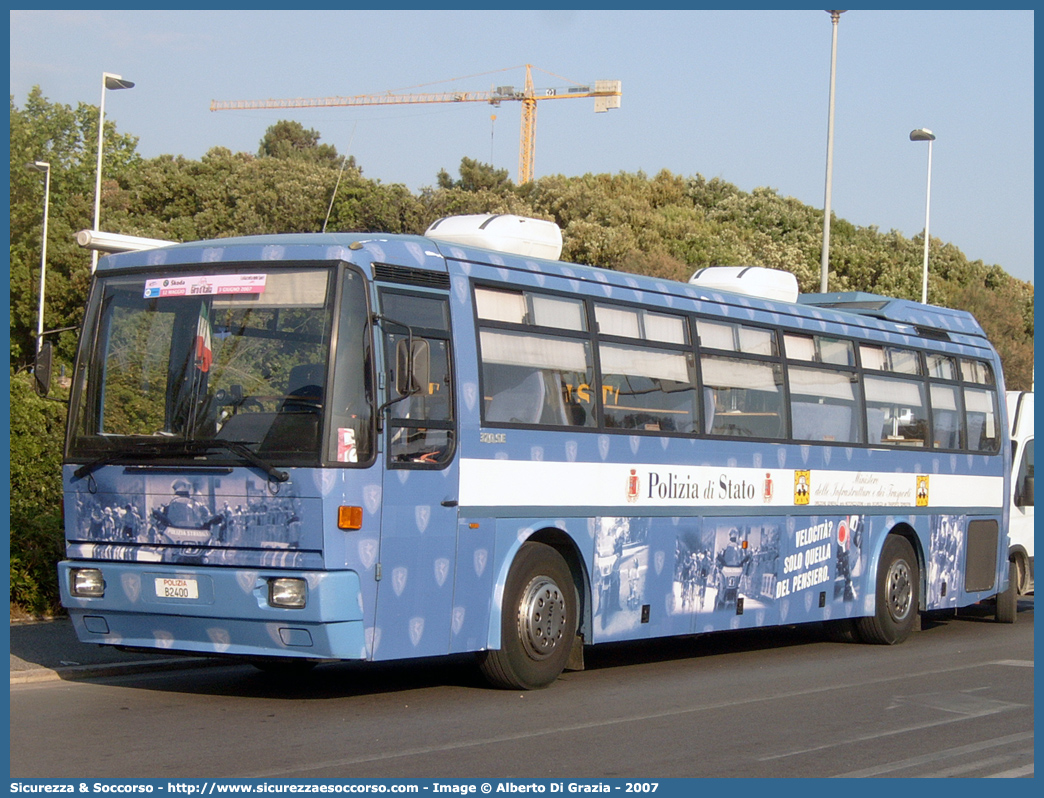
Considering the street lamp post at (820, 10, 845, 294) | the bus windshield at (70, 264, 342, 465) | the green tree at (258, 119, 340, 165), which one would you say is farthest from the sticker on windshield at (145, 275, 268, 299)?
the green tree at (258, 119, 340, 165)

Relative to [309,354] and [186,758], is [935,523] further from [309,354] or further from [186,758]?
[186,758]

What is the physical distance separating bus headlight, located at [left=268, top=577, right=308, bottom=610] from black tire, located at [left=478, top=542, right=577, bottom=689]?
1850 millimetres

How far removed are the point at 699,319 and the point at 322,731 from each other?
5791 millimetres

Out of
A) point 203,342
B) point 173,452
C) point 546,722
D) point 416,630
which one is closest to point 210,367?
point 203,342

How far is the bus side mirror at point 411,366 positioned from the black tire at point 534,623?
1.86 meters

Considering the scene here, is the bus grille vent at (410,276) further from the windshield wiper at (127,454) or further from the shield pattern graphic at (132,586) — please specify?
the shield pattern graphic at (132,586)

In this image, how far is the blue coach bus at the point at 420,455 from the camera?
371 inches

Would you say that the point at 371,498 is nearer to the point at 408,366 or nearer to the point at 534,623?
the point at 408,366

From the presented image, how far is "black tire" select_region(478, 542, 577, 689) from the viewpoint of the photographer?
10656mm

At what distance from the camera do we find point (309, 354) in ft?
31.3

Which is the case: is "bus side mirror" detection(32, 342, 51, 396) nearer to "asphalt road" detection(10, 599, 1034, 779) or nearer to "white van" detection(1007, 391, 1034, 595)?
"asphalt road" detection(10, 599, 1034, 779)

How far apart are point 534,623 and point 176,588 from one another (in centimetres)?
Answer: 279

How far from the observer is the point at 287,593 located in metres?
9.29

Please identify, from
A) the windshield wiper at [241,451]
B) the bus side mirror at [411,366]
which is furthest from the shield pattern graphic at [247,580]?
the bus side mirror at [411,366]
